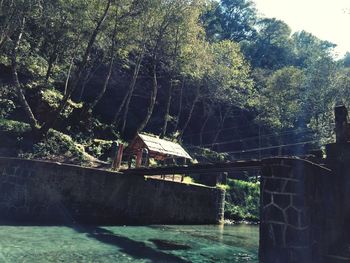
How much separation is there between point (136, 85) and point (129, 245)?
29663 mm

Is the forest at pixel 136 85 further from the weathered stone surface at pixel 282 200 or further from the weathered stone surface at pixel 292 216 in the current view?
the weathered stone surface at pixel 292 216

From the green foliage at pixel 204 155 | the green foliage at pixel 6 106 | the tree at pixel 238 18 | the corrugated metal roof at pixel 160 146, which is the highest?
the tree at pixel 238 18

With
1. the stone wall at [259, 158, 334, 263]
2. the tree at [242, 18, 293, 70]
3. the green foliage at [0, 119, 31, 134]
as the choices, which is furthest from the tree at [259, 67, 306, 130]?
the stone wall at [259, 158, 334, 263]

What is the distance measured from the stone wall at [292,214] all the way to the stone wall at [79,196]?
10.0 m

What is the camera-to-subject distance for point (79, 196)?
679 inches

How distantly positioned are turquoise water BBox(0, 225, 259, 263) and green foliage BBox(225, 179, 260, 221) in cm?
1136

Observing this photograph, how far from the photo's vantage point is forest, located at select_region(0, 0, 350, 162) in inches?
921

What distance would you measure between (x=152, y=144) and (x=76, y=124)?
996 centimetres

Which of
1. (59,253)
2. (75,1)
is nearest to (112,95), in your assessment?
(75,1)

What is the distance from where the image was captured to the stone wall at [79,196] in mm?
16250

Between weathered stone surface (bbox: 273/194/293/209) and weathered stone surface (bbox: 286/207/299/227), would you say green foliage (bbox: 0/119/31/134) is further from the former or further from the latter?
weathered stone surface (bbox: 286/207/299/227)

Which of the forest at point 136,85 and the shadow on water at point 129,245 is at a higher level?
the forest at point 136,85

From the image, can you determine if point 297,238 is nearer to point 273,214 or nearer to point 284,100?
point 273,214

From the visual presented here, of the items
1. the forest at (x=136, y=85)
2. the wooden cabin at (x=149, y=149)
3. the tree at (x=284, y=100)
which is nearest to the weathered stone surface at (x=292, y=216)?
the forest at (x=136, y=85)
